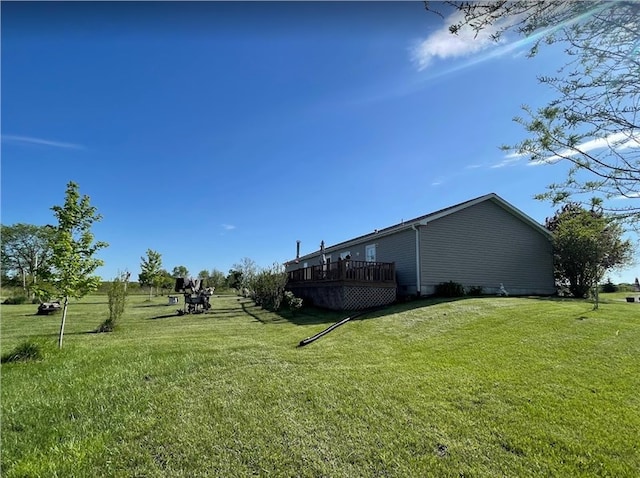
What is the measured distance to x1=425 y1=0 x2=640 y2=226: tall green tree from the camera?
7.54 feet

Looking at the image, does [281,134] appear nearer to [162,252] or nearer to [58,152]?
[58,152]

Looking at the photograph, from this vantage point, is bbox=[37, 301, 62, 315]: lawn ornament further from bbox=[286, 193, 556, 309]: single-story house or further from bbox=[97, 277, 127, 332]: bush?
bbox=[286, 193, 556, 309]: single-story house

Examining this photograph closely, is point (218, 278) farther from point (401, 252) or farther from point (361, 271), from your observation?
point (361, 271)

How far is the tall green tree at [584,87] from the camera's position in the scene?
7.54 ft

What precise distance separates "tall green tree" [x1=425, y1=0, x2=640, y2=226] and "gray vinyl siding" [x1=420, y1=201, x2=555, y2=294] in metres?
13.3

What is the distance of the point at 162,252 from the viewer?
114 feet

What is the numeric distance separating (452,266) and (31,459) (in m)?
16.3

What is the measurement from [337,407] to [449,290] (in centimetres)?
1254

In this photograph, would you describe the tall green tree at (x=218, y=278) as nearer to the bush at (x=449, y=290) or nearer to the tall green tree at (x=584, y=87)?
the bush at (x=449, y=290)

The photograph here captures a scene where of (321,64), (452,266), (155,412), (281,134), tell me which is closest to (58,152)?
(281,134)

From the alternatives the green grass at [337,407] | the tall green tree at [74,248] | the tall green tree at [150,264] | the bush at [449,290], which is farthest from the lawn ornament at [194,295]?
the tall green tree at [150,264]

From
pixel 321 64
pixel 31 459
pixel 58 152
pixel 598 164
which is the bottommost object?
pixel 31 459

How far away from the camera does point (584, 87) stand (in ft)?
8.64

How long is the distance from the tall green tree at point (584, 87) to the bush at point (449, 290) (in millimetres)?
13265
